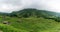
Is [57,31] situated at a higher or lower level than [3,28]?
lower

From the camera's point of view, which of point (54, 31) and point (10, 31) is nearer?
point (10, 31)

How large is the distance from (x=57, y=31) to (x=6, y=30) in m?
45.2

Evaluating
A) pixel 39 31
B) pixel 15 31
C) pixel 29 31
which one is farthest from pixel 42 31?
pixel 15 31

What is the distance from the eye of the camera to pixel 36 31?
135875 millimetres

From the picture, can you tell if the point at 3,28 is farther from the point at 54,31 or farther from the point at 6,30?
the point at 54,31

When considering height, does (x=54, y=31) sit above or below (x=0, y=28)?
below

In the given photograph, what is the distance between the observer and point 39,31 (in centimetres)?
13650

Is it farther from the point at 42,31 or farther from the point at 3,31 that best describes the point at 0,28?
the point at 42,31

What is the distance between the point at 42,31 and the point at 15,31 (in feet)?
87.9

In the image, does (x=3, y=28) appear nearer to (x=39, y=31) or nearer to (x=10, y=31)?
(x=10, y=31)

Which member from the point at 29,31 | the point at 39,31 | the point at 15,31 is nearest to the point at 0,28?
the point at 15,31

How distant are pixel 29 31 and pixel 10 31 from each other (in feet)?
64.1

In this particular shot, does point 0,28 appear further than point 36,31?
No

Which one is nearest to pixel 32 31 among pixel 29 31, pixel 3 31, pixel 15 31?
pixel 29 31
